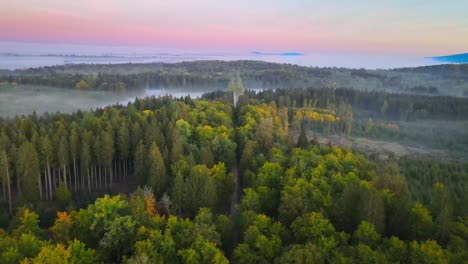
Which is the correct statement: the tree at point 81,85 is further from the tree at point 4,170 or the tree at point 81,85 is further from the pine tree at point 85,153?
the tree at point 4,170

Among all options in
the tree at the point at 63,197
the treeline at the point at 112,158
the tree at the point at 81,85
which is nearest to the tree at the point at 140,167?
the treeline at the point at 112,158

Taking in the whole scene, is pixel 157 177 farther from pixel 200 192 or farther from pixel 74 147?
pixel 74 147

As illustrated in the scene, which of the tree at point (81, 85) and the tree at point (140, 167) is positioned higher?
the tree at point (81, 85)

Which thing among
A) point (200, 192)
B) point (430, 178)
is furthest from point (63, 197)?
point (430, 178)

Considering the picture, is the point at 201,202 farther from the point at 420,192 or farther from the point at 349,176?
the point at 420,192

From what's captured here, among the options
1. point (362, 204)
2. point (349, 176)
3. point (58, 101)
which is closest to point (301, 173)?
point (349, 176)

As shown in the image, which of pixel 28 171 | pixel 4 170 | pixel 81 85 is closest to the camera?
pixel 28 171

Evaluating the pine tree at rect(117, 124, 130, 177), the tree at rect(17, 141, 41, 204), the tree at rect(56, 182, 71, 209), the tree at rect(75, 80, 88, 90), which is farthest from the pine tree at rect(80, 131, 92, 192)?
the tree at rect(75, 80, 88, 90)

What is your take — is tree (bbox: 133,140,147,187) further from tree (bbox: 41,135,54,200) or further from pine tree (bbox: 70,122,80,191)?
tree (bbox: 41,135,54,200)
